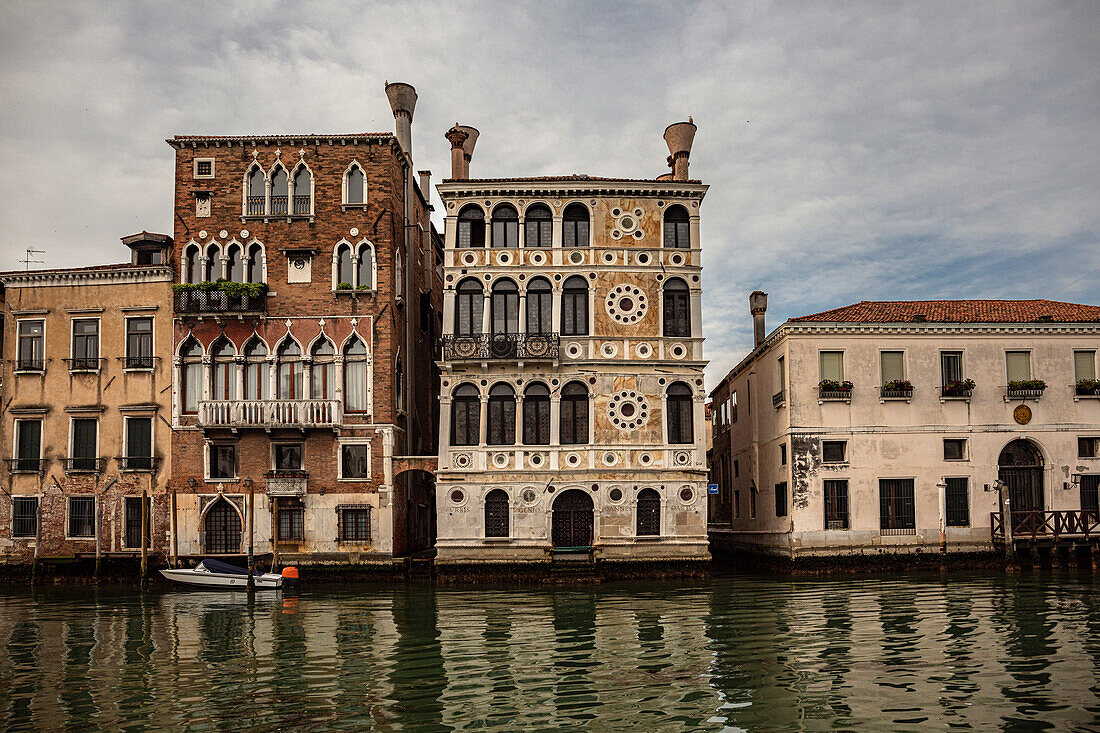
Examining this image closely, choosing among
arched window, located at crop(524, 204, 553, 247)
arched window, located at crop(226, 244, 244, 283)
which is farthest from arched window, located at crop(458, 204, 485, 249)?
arched window, located at crop(226, 244, 244, 283)

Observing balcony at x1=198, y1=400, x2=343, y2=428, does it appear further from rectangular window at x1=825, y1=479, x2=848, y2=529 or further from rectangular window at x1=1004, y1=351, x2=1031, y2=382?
rectangular window at x1=1004, y1=351, x2=1031, y2=382

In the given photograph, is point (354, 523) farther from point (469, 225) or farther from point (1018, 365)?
point (1018, 365)

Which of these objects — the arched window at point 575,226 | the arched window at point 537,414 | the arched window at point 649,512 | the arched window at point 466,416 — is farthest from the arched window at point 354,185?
the arched window at point 649,512

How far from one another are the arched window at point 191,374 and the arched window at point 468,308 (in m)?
8.60

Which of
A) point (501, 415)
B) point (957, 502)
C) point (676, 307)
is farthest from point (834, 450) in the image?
point (501, 415)

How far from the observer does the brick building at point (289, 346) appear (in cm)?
2936

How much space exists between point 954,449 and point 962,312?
16.6 ft

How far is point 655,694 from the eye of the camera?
12.9 metres

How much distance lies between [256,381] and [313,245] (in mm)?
4796

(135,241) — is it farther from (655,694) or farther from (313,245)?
(655,694)

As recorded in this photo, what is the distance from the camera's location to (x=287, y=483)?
29.4 metres

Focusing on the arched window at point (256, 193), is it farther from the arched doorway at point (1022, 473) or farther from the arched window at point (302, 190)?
the arched doorway at point (1022, 473)

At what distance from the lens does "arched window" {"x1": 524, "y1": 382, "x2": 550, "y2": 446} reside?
29266 millimetres

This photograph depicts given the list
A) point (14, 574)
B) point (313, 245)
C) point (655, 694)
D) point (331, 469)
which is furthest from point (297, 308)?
point (655, 694)
